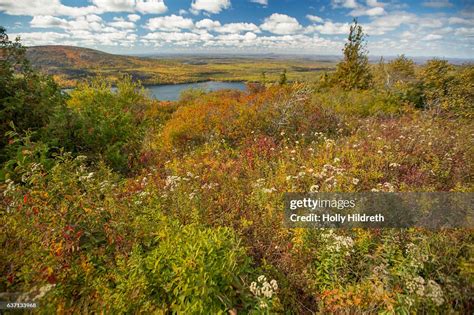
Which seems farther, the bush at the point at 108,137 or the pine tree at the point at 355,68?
the pine tree at the point at 355,68

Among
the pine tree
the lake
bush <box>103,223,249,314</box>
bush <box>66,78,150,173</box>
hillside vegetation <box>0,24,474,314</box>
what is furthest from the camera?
the lake

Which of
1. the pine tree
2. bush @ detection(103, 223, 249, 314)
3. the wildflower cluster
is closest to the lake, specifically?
the pine tree

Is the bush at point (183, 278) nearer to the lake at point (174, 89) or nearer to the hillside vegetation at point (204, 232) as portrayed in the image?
the hillside vegetation at point (204, 232)

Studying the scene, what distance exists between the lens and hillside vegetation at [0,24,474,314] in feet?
8.40

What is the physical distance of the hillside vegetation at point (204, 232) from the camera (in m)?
2.56

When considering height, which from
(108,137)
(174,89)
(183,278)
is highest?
(174,89)

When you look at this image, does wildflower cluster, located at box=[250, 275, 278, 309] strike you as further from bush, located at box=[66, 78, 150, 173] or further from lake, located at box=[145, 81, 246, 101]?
lake, located at box=[145, 81, 246, 101]

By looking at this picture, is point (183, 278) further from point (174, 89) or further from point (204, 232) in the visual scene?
point (174, 89)

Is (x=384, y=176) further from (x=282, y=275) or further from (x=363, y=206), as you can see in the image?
(x=282, y=275)

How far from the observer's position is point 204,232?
292cm

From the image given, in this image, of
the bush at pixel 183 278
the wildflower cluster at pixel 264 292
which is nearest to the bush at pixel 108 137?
the bush at pixel 183 278

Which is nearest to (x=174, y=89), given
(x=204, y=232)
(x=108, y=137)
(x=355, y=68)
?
(x=355, y=68)

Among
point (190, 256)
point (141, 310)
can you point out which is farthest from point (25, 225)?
point (190, 256)

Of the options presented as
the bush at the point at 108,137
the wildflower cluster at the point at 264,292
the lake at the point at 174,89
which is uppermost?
the lake at the point at 174,89
